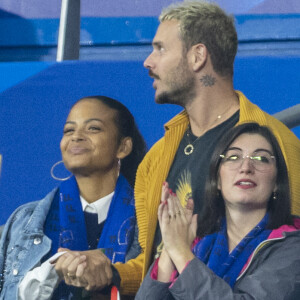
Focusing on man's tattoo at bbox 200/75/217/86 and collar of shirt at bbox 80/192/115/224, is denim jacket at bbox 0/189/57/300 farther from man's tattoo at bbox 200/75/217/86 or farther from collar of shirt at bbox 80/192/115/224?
man's tattoo at bbox 200/75/217/86

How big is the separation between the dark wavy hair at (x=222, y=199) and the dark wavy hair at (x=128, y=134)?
1.64 ft

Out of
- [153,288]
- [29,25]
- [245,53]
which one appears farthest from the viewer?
[29,25]

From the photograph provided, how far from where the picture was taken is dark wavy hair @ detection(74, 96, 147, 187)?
299 cm

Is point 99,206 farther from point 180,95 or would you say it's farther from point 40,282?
point 180,95

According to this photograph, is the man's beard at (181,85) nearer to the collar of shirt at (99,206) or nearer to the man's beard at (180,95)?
the man's beard at (180,95)

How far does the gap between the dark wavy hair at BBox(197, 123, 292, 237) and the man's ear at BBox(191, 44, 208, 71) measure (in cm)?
32

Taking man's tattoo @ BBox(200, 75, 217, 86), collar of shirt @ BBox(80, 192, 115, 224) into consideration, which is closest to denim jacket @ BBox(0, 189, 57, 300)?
collar of shirt @ BBox(80, 192, 115, 224)

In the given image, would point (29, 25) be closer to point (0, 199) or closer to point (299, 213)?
point (0, 199)

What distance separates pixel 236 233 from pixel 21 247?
35.9 inches

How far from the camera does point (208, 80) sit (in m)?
2.76

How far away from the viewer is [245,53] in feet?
11.8

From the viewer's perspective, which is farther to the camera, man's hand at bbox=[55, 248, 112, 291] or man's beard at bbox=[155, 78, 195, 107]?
man's beard at bbox=[155, 78, 195, 107]

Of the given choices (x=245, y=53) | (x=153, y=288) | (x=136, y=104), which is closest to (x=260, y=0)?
(x=245, y=53)

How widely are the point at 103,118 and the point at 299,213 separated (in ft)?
3.12
